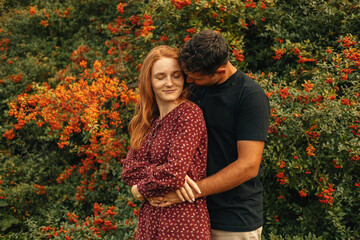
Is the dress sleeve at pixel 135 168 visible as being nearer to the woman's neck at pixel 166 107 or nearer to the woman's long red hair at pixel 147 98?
the woman's long red hair at pixel 147 98

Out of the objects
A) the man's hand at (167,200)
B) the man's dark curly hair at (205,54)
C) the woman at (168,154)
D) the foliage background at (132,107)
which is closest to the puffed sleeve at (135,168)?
the woman at (168,154)

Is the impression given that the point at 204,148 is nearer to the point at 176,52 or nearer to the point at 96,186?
the point at 176,52

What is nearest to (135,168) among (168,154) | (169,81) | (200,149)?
(168,154)

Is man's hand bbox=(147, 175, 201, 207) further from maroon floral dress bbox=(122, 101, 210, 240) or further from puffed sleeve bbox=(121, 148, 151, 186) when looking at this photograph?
puffed sleeve bbox=(121, 148, 151, 186)

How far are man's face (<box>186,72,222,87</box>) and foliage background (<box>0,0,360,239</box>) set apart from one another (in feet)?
4.83

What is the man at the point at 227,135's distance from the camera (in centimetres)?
201

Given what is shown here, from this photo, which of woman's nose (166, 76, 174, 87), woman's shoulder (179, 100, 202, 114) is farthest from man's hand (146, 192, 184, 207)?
woman's nose (166, 76, 174, 87)

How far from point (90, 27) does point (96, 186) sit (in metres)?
2.96

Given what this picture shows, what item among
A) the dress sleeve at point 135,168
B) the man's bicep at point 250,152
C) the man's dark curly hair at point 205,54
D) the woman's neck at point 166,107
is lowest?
the dress sleeve at point 135,168

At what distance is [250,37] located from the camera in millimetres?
5020

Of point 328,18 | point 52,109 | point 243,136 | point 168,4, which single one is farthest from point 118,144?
point 328,18

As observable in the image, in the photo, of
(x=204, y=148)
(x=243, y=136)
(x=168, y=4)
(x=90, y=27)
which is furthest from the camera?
(x=90, y=27)

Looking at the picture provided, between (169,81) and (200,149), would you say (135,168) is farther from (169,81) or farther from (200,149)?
(169,81)

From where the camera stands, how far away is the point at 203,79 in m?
2.11
